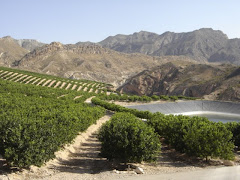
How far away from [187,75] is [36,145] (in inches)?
4115

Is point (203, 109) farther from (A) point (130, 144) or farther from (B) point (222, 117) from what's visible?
(A) point (130, 144)

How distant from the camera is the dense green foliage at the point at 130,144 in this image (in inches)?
602

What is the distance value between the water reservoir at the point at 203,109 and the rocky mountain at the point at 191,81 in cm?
1015

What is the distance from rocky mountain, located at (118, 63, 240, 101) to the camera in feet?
275

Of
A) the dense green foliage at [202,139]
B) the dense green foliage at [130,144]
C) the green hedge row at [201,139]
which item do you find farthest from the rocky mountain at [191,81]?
the dense green foliage at [130,144]

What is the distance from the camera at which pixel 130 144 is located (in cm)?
1541

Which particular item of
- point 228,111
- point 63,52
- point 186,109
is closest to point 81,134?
point 186,109

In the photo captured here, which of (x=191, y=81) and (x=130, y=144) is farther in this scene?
(x=191, y=81)

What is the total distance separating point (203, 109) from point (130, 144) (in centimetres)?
6165

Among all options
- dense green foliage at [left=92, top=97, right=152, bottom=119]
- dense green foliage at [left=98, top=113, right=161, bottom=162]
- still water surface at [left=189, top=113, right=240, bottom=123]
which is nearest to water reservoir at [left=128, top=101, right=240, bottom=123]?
still water surface at [left=189, top=113, right=240, bottom=123]

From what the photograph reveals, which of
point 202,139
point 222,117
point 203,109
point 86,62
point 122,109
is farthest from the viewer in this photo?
point 86,62

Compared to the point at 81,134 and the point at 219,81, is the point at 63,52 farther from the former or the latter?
the point at 81,134

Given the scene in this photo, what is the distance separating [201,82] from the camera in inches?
3848

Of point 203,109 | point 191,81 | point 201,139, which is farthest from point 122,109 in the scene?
point 191,81
